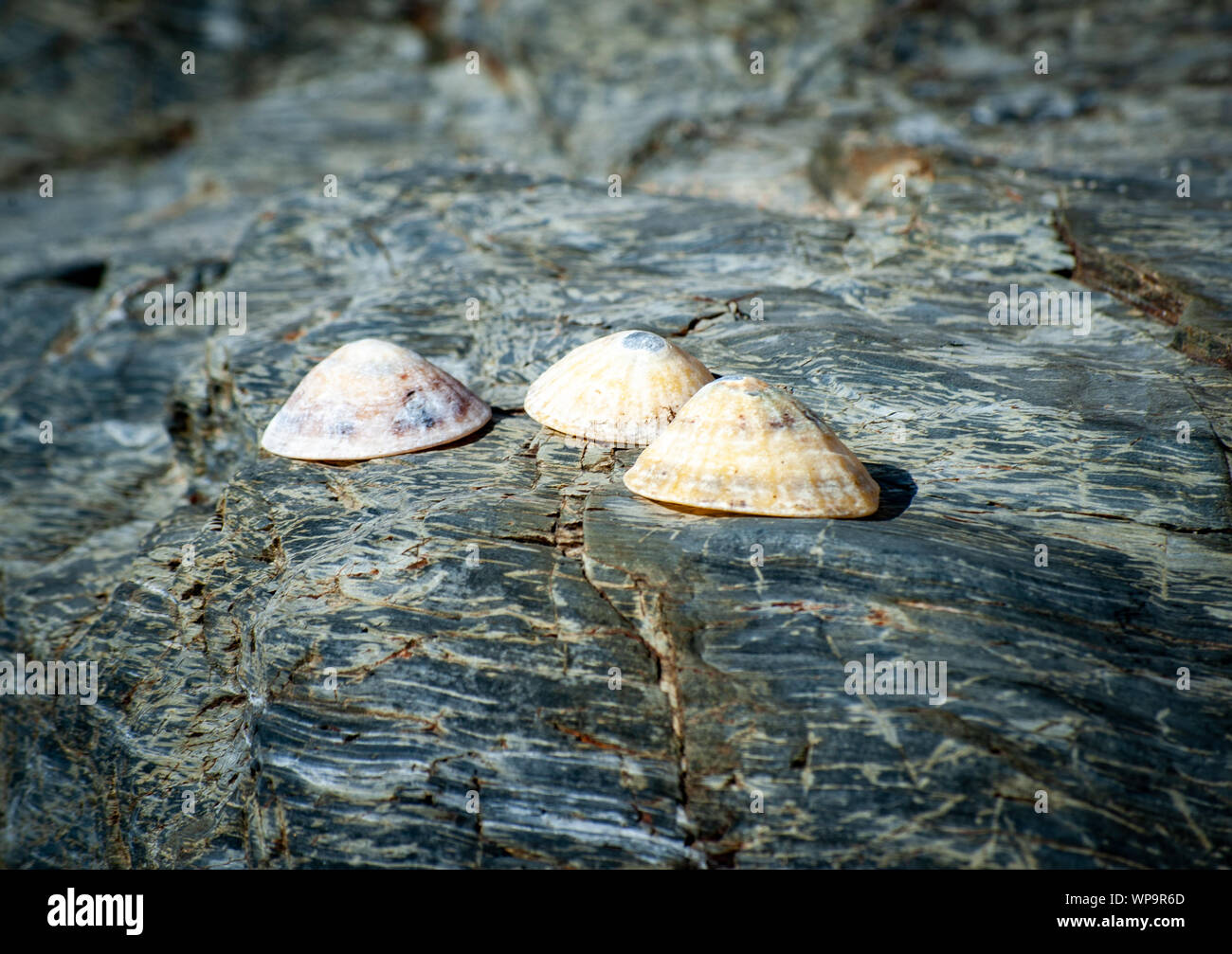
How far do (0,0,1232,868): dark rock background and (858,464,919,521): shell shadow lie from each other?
0.03m

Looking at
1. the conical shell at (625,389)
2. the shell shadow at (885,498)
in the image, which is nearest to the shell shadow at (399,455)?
the conical shell at (625,389)

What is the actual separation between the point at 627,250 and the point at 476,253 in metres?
1.21

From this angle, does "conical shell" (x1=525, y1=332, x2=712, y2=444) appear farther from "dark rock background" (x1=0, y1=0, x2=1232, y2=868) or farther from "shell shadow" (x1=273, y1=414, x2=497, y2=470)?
"shell shadow" (x1=273, y1=414, x2=497, y2=470)

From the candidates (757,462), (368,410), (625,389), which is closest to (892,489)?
(757,462)

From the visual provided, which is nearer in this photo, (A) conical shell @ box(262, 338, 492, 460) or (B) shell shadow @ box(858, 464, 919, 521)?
(B) shell shadow @ box(858, 464, 919, 521)

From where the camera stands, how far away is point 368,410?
5.07m

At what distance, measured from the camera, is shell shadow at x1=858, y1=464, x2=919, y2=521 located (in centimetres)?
428

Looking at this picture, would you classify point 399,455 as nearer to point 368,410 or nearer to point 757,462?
point 368,410

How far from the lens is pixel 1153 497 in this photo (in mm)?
4363

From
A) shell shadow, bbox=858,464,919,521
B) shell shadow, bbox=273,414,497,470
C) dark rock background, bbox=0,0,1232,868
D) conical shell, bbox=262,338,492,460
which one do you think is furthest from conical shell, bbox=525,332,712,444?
shell shadow, bbox=858,464,919,521

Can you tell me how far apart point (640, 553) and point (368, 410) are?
1.93 metres

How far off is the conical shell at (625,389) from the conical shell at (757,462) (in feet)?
2.08

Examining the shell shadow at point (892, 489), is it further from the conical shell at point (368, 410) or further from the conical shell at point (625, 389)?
the conical shell at point (368, 410)
